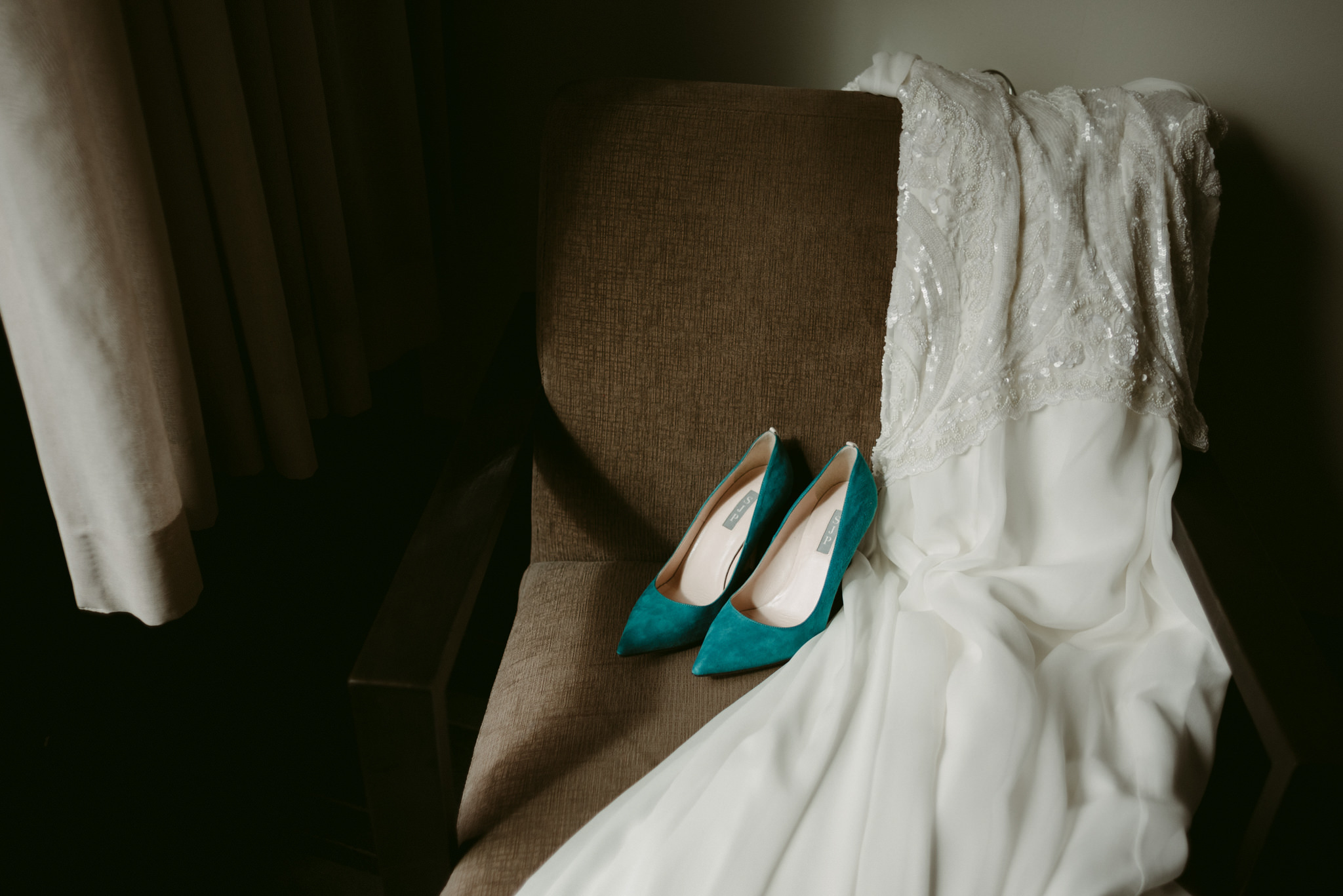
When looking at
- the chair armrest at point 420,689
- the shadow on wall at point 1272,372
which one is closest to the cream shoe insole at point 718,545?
the chair armrest at point 420,689

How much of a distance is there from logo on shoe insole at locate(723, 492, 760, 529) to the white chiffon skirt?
0.16 metres

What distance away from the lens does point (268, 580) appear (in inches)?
50.2

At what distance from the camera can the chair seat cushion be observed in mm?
716

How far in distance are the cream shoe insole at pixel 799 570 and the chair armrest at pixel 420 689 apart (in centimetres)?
35

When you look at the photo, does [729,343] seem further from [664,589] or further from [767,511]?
[664,589]

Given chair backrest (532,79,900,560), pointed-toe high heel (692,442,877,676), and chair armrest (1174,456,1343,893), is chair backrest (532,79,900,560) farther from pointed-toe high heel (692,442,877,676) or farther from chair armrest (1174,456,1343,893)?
chair armrest (1174,456,1343,893)

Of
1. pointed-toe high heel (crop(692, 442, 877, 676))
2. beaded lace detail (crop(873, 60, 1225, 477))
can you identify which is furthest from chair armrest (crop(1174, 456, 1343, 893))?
pointed-toe high heel (crop(692, 442, 877, 676))

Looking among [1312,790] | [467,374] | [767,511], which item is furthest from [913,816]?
[467,374]

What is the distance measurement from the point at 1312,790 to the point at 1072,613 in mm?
256

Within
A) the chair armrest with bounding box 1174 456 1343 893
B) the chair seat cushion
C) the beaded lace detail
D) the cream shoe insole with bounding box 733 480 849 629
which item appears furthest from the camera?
the cream shoe insole with bounding box 733 480 849 629

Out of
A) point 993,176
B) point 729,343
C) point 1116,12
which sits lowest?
point 729,343

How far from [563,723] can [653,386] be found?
15.5 inches

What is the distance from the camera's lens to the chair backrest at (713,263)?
931mm

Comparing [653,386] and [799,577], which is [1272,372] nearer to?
[799,577]
